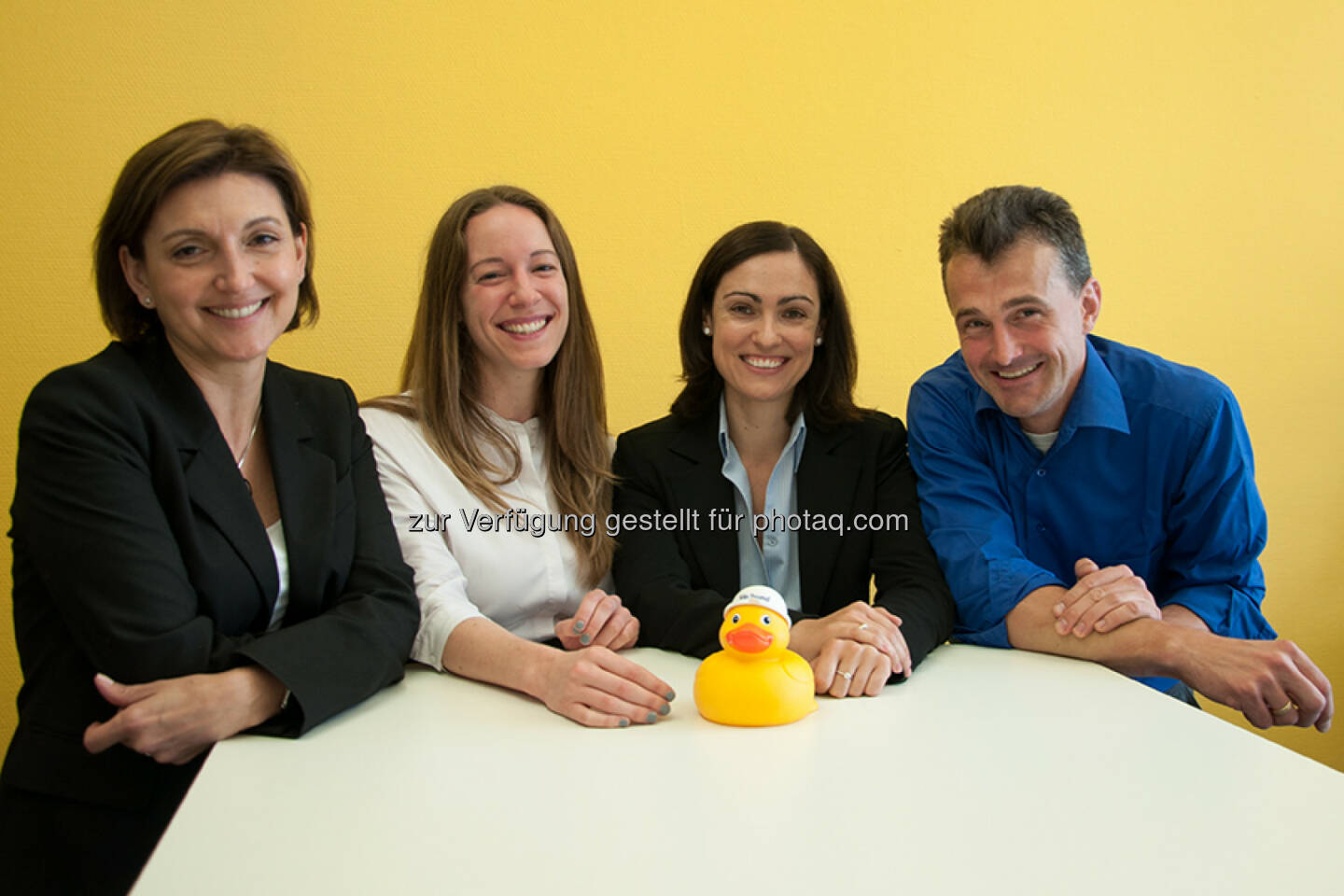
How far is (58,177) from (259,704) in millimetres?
1751

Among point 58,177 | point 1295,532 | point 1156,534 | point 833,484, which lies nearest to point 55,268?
point 58,177

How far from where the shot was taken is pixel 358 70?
92.4 inches

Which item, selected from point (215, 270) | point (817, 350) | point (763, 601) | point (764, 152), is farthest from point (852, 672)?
point (764, 152)

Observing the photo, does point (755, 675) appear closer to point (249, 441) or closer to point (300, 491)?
point (300, 491)

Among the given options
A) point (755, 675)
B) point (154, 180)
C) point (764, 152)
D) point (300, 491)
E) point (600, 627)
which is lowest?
point (600, 627)

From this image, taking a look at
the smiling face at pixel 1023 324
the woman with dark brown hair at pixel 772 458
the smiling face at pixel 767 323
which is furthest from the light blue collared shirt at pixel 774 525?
the smiling face at pixel 1023 324

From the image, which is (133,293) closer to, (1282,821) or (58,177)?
(58,177)

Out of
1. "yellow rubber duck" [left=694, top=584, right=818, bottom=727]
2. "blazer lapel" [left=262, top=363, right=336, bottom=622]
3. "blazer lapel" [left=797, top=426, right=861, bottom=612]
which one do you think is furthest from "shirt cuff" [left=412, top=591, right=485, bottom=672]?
"blazer lapel" [left=797, top=426, right=861, bottom=612]

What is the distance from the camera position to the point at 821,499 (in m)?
1.85

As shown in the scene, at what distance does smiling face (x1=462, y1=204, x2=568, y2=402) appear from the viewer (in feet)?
5.86

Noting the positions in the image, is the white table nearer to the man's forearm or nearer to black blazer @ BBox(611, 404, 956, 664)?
the man's forearm

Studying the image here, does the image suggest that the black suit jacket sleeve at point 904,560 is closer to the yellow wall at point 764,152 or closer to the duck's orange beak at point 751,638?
the duck's orange beak at point 751,638

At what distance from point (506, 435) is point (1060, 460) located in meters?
1.08

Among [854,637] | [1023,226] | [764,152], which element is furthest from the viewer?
[764,152]
